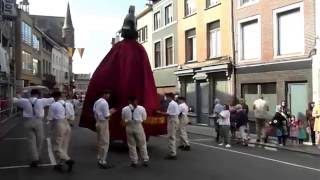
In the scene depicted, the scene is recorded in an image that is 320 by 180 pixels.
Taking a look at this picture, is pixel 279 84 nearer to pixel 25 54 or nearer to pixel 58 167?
pixel 58 167

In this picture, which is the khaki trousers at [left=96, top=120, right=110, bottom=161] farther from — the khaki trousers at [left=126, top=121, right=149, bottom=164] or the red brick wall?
the red brick wall

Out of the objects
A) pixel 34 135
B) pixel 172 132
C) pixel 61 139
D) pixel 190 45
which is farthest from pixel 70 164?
pixel 190 45

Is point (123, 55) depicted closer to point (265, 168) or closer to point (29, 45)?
point (265, 168)

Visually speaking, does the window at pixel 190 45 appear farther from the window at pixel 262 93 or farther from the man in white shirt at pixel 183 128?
the man in white shirt at pixel 183 128

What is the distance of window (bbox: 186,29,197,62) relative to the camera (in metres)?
33.2

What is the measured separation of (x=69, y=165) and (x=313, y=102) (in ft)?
33.9

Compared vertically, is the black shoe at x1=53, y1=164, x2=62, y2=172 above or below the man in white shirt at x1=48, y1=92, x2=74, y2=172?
below

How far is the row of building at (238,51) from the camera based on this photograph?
21.6 metres

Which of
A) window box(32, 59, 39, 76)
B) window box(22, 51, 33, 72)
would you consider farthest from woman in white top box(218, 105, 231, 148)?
window box(32, 59, 39, 76)

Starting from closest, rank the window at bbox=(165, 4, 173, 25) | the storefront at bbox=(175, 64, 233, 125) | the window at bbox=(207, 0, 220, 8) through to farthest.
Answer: the storefront at bbox=(175, 64, 233, 125), the window at bbox=(207, 0, 220, 8), the window at bbox=(165, 4, 173, 25)

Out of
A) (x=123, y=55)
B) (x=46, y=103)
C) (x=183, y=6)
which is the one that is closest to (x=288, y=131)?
(x=123, y=55)

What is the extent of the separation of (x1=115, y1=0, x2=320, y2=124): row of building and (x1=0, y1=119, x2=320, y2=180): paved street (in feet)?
16.7

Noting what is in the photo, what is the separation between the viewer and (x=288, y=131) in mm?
19672

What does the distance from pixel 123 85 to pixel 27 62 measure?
47.7 m
